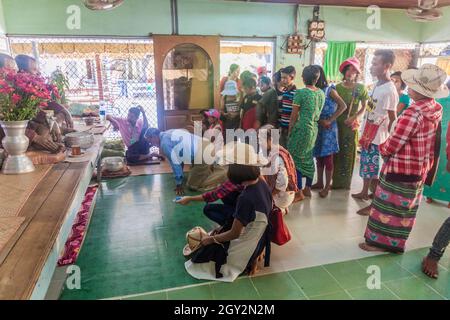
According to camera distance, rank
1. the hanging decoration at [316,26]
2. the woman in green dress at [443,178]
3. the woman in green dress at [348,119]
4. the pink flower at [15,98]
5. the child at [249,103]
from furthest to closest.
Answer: the hanging decoration at [316,26] < the child at [249,103] < the woman in green dress at [348,119] < the woman in green dress at [443,178] < the pink flower at [15,98]

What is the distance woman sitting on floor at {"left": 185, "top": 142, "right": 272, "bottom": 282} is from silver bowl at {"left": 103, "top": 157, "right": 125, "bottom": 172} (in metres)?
2.37

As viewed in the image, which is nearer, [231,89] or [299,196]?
[299,196]

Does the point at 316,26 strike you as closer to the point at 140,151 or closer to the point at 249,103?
the point at 249,103

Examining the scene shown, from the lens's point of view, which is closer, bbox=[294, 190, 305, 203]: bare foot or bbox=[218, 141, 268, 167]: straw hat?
bbox=[218, 141, 268, 167]: straw hat

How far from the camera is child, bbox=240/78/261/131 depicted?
417cm

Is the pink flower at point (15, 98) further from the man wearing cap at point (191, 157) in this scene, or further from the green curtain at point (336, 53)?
the green curtain at point (336, 53)

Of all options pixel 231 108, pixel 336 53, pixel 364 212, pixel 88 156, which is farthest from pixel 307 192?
pixel 336 53

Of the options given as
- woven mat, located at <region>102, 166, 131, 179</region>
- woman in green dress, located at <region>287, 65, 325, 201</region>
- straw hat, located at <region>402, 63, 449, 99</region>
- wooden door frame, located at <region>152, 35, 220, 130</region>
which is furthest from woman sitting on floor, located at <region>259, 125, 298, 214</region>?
wooden door frame, located at <region>152, 35, 220, 130</region>

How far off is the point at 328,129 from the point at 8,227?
3071mm

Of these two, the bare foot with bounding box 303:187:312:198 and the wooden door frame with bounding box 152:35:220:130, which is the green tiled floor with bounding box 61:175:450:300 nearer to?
the bare foot with bounding box 303:187:312:198

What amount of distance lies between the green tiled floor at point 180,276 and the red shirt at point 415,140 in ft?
2.43

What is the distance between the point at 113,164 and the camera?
14.5ft

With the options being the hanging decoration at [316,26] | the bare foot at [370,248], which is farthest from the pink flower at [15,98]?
the hanging decoration at [316,26]

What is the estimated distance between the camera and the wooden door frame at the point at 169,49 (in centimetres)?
496
